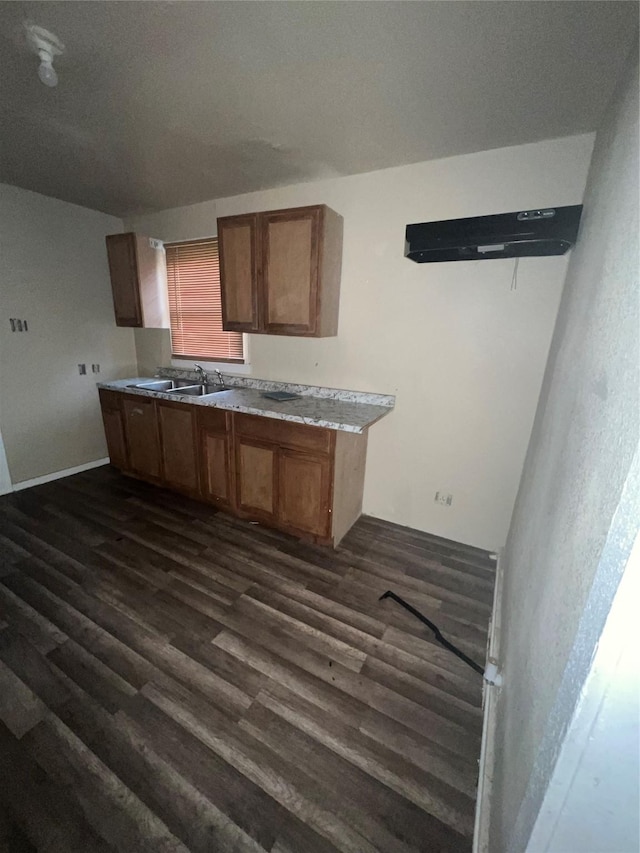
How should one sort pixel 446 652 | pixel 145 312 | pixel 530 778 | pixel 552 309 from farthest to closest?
1. pixel 145 312
2. pixel 552 309
3. pixel 446 652
4. pixel 530 778

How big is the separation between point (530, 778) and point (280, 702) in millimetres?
1037

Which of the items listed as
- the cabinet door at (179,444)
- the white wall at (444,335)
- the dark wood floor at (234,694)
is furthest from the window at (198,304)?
the dark wood floor at (234,694)

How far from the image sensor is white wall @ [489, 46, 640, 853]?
585mm

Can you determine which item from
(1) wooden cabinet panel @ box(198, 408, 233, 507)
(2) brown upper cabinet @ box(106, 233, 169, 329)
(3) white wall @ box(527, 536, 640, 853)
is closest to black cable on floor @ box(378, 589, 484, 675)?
(3) white wall @ box(527, 536, 640, 853)

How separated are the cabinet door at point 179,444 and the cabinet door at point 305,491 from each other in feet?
2.92

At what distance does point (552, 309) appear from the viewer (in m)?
1.98

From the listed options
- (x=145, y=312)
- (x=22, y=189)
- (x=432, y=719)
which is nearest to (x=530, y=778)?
(x=432, y=719)

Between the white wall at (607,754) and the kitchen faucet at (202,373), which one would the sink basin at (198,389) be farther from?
the white wall at (607,754)

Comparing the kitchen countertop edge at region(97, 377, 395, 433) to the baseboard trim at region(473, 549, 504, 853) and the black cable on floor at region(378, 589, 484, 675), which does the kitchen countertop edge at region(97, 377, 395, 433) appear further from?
the baseboard trim at region(473, 549, 504, 853)

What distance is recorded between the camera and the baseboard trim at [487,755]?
1039 millimetres

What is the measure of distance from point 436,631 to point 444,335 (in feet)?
5.88

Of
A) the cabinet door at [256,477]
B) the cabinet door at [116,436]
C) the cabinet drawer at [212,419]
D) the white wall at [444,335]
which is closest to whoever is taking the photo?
the white wall at [444,335]

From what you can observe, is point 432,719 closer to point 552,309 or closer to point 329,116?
point 552,309

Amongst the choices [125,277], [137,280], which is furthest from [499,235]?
[125,277]
